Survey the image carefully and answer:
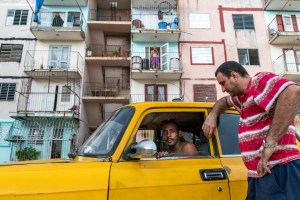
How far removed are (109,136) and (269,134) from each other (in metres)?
1.48

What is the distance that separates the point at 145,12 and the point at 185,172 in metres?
20.2

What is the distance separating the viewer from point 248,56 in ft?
65.2

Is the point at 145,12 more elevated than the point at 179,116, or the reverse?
the point at 145,12

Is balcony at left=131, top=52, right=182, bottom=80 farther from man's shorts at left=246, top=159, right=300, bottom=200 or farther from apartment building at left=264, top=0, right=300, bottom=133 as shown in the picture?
man's shorts at left=246, top=159, right=300, bottom=200

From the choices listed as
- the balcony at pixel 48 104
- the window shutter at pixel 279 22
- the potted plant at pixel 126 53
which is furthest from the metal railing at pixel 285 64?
the balcony at pixel 48 104

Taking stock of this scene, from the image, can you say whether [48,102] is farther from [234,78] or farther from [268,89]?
[268,89]

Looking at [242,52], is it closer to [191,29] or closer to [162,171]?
[191,29]

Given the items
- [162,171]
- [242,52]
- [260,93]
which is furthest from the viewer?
[242,52]

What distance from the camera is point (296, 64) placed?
19062 millimetres

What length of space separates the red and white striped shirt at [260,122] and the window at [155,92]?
54.5 feet

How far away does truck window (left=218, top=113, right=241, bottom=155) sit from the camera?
2803mm

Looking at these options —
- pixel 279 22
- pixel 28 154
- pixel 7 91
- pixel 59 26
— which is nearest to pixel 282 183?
pixel 28 154

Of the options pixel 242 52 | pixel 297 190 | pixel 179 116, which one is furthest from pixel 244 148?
pixel 242 52

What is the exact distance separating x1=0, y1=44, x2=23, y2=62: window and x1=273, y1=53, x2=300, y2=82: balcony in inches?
765
